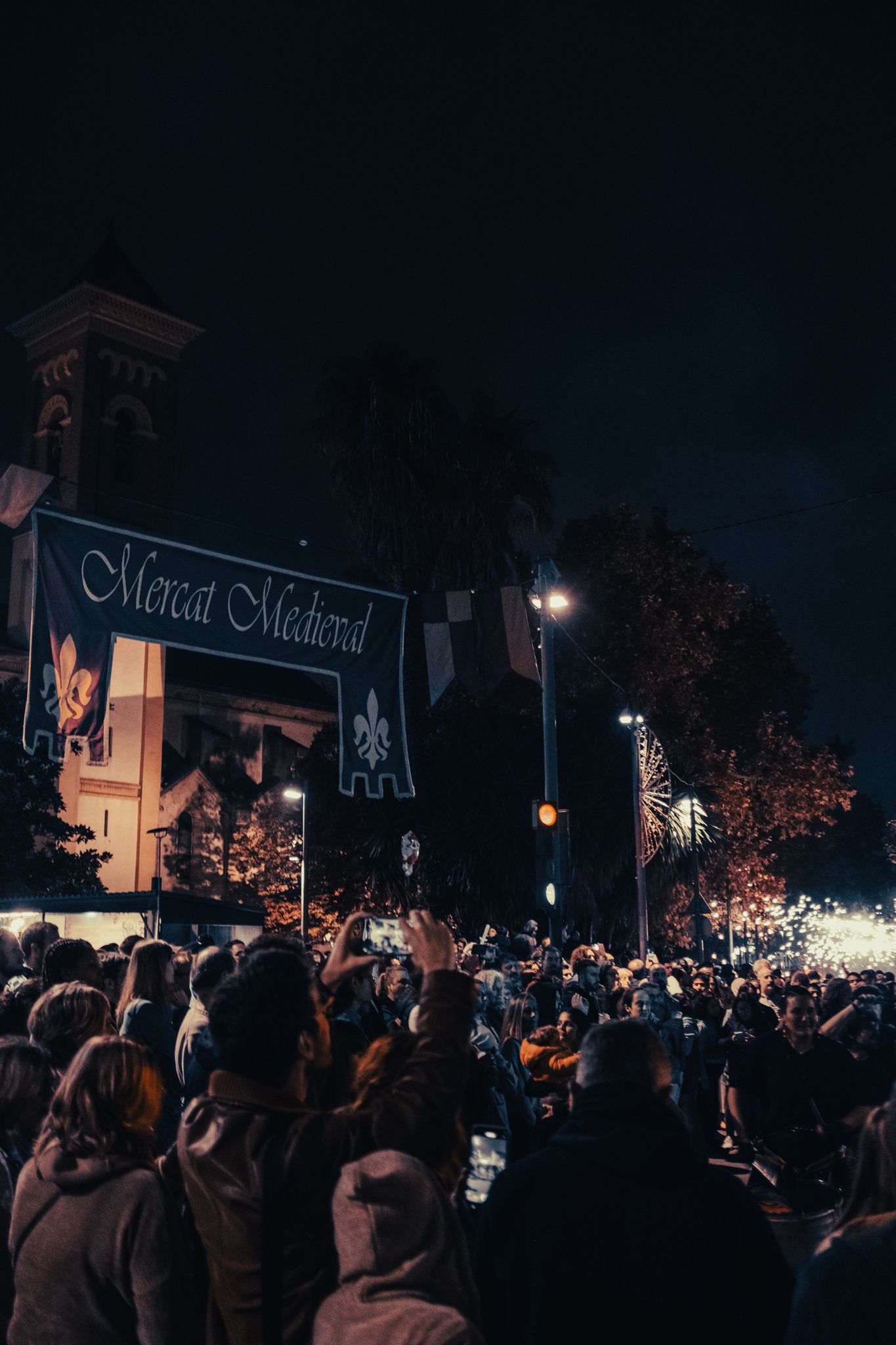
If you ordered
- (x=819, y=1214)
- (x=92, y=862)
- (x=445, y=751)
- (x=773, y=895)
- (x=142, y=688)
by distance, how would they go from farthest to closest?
(x=142, y=688)
(x=92, y=862)
(x=773, y=895)
(x=445, y=751)
(x=819, y=1214)

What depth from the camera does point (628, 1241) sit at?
2.68 m

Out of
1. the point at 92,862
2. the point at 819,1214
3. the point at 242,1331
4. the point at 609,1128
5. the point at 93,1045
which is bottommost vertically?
the point at 819,1214

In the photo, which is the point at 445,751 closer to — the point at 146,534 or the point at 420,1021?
the point at 146,534

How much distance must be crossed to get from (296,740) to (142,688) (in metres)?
18.5

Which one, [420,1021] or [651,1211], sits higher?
[420,1021]

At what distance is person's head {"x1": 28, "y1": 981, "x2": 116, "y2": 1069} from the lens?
4.03 metres

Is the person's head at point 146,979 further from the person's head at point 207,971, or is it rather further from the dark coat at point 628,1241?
the dark coat at point 628,1241

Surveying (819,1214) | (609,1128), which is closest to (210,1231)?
(609,1128)

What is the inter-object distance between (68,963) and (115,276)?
192ft

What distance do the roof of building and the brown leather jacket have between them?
5761 cm

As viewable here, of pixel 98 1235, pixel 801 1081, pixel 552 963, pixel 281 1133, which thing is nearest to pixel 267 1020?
pixel 281 1133

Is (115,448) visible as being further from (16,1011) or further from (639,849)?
(16,1011)

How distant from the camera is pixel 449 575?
31.3 m

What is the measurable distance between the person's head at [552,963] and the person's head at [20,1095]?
26.6ft
